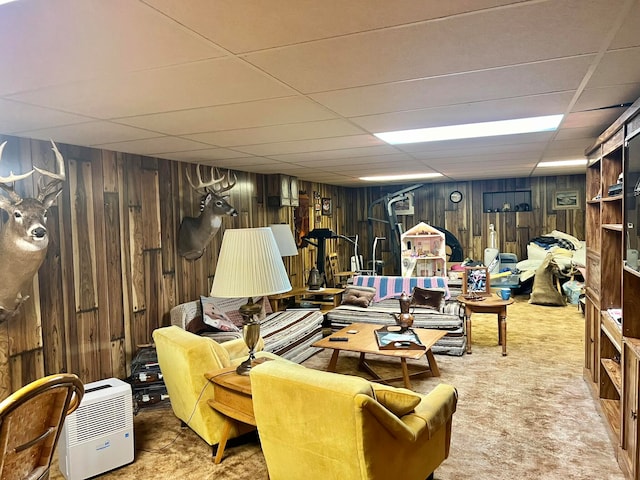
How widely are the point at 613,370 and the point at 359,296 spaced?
10.3 feet

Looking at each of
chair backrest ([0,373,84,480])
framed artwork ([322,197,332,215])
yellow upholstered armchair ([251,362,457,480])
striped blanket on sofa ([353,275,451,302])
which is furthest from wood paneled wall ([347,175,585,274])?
chair backrest ([0,373,84,480])

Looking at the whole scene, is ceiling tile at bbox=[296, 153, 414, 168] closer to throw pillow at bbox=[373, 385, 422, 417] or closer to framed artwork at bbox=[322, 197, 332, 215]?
framed artwork at bbox=[322, 197, 332, 215]

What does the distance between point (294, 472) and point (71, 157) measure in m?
2.84

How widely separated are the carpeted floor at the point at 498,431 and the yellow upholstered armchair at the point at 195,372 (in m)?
0.18

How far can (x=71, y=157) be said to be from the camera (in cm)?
347

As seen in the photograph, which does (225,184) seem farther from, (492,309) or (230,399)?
(492,309)

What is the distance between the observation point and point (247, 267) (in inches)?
97.7

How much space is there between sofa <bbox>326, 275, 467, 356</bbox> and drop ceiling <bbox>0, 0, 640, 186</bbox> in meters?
2.35

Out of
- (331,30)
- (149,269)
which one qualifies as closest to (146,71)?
(331,30)

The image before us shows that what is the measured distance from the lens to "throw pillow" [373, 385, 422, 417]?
2.14 m

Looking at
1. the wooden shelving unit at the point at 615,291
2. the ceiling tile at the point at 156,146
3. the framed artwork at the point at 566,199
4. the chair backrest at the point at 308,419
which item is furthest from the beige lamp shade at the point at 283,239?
the framed artwork at the point at 566,199

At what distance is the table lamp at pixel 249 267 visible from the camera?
2.46 metres

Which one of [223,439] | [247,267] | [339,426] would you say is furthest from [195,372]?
[339,426]

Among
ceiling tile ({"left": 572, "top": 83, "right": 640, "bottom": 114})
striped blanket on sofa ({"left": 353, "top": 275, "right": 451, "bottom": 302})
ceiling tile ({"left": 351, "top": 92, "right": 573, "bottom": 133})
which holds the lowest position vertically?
striped blanket on sofa ({"left": 353, "top": 275, "right": 451, "bottom": 302})
